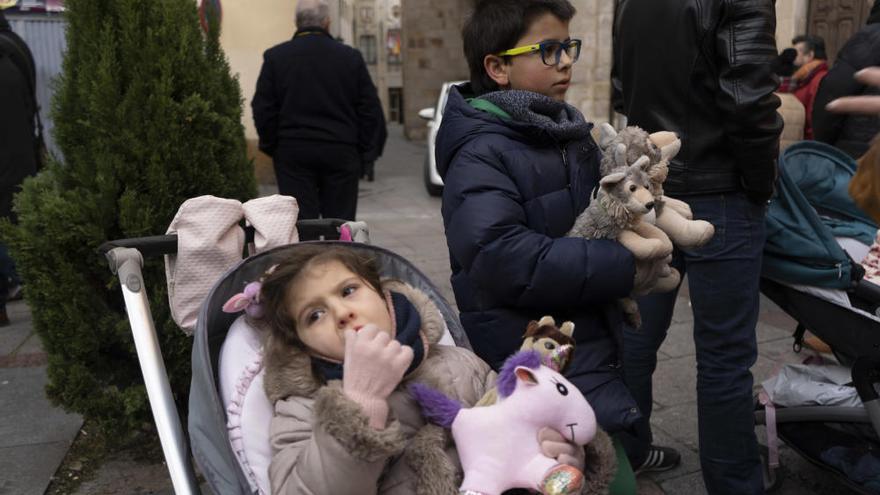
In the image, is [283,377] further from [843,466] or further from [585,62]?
[585,62]

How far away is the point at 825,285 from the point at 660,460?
1052 mm

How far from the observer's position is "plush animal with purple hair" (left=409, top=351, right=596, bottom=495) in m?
1.57

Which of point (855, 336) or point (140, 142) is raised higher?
point (140, 142)

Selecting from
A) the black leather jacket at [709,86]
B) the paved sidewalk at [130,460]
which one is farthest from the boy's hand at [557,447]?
the paved sidewalk at [130,460]

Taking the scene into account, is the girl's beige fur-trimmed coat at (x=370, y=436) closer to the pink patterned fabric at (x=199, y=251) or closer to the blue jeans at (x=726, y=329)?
the pink patterned fabric at (x=199, y=251)

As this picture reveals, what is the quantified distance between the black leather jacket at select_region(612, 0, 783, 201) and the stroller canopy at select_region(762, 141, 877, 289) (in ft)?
0.51

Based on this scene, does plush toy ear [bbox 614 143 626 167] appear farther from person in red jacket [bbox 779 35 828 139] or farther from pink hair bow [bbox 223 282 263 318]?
person in red jacket [bbox 779 35 828 139]

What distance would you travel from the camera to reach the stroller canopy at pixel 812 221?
2.71m

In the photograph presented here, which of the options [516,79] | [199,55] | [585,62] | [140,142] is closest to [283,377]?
[516,79]

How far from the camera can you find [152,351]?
1.97 meters

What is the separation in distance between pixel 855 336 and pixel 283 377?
76.5 inches

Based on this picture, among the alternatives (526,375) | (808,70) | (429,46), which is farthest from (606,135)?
(429,46)

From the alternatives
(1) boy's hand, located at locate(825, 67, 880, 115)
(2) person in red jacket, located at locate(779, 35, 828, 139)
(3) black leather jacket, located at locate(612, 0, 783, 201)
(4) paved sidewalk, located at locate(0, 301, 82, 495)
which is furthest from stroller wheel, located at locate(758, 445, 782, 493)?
(2) person in red jacket, located at locate(779, 35, 828, 139)

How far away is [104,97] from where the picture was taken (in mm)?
2924
